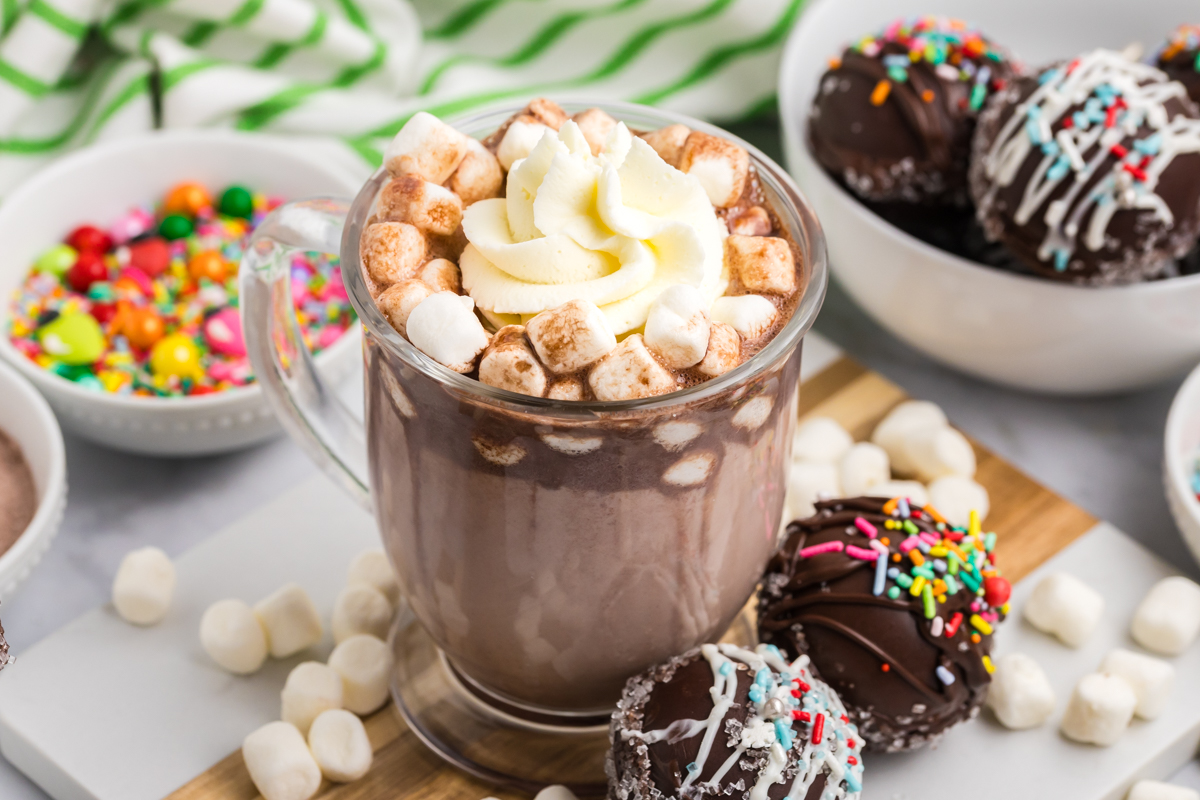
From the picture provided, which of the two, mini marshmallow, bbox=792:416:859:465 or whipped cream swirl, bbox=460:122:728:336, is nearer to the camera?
whipped cream swirl, bbox=460:122:728:336

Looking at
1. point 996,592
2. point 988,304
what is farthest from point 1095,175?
point 996,592

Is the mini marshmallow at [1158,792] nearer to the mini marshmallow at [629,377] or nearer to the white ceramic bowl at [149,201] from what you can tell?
the mini marshmallow at [629,377]

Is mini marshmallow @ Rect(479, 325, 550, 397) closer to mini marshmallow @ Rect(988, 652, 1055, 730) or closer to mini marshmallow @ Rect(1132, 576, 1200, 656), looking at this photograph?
mini marshmallow @ Rect(988, 652, 1055, 730)

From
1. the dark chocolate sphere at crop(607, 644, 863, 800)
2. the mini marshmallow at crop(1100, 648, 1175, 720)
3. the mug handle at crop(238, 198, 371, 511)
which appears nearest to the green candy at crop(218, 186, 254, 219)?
the mug handle at crop(238, 198, 371, 511)

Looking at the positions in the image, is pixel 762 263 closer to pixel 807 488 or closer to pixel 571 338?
pixel 571 338

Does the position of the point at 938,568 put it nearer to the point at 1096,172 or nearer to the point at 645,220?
the point at 645,220

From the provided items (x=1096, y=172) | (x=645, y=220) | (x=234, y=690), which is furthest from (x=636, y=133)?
(x=234, y=690)
